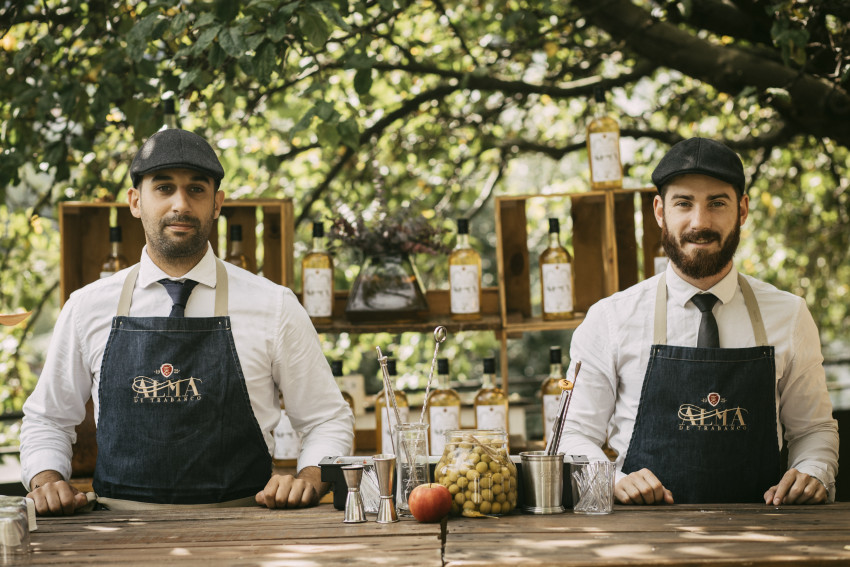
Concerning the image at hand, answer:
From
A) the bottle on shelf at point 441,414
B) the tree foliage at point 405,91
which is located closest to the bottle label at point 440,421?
the bottle on shelf at point 441,414

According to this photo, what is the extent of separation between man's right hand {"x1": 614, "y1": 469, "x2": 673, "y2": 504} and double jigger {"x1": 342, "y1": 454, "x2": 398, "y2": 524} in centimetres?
56

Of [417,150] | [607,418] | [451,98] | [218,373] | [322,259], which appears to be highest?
[451,98]

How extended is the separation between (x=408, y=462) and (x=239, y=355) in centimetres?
70

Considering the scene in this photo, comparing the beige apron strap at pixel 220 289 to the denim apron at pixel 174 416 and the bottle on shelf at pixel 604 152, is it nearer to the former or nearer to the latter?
the denim apron at pixel 174 416

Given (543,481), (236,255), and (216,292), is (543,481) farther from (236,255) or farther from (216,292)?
(236,255)

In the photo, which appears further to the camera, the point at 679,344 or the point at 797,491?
the point at 679,344

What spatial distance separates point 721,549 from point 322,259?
1961mm

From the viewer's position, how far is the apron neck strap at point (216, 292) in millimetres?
2367

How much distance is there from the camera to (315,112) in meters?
2.97

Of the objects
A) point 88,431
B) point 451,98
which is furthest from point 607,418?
point 451,98

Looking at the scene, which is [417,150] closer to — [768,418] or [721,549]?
[768,418]

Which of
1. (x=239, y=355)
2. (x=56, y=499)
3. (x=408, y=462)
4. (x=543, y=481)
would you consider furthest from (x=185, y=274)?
(x=543, y=481)

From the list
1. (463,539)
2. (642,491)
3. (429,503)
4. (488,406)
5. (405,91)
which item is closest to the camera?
(463,539)

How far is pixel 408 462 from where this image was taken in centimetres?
186
